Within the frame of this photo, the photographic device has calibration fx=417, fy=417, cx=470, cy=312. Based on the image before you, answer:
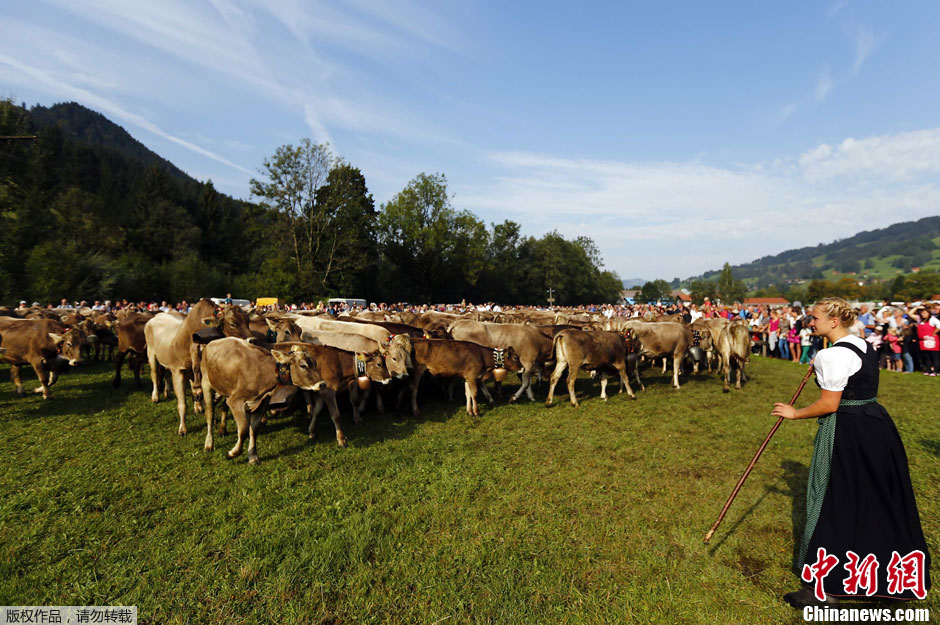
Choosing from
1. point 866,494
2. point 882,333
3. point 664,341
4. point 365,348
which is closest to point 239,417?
point 365,348

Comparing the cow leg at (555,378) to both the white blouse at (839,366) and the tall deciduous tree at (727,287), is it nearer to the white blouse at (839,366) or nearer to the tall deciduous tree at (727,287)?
the white blouse at (839,366)

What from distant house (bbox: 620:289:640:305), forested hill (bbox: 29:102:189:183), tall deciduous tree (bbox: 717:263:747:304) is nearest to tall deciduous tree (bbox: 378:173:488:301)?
distant house (bbox: 620:289:640:305)

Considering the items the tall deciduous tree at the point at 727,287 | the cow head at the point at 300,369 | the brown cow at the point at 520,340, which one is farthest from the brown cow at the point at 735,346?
the tall deciduous tree at the point at 727,287

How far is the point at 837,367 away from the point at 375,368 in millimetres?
6802

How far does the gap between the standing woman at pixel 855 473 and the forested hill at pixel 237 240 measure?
110ft

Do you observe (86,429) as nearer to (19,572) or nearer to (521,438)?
(19,572)

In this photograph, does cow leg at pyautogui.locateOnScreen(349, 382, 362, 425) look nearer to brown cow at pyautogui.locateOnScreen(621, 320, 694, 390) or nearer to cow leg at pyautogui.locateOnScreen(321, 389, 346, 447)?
cow leg at pyautogui.locateOnScreen(321, 389, 346, 447)

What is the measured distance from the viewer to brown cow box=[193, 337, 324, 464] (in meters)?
6.46

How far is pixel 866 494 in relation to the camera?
343cm

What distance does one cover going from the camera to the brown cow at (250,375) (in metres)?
6.46

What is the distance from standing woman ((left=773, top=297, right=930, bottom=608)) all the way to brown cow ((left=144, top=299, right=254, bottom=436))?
8.46m

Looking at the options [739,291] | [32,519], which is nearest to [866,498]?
[32,519]

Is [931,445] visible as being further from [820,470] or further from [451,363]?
[451,363]

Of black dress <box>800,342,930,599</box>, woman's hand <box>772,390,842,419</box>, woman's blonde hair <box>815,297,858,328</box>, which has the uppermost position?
woman's blonde hair <box>815,297,858,328</box>
